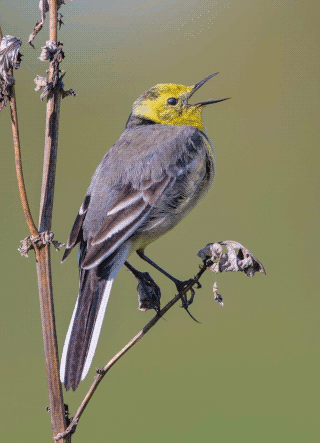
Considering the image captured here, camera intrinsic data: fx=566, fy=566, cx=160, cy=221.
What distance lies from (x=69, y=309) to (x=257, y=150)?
3030 millimetres

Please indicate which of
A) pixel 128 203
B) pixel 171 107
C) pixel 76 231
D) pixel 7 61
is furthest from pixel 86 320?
pixel 171 107

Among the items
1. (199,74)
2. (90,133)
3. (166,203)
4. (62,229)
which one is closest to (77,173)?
(90,133)

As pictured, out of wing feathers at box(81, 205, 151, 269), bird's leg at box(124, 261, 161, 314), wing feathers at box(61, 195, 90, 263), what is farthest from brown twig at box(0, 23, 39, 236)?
bird's leg at box(124, 261, 161, 314)

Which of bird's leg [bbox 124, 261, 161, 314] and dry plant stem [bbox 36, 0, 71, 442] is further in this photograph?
bird's leg [bbox 124, 261, 161, 314]

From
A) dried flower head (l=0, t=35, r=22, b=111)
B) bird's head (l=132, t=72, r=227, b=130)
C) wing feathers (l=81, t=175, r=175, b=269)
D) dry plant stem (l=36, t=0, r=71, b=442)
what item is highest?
bird's head (l=132, t=72, r=227, b=130)

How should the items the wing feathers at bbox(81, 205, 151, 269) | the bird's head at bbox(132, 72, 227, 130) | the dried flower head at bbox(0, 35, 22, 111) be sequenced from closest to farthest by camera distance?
the dried flower head at bbox(0, 35, 22, 111)
the wing feathers at bbox(81, 205, 151, 269)
the bird's head at bbox(132, 72, 227, 130)

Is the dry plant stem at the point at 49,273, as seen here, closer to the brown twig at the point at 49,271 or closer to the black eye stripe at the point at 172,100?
the brown twig at the point at 49,271

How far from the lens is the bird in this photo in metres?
2.56

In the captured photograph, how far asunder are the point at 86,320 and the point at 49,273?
0.67 m

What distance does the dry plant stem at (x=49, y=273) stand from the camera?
1793mm

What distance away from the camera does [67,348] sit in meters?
2.35

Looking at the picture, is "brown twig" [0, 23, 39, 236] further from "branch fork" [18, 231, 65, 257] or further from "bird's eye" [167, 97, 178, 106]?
"bird's eye" [167, 97, 178, 106]

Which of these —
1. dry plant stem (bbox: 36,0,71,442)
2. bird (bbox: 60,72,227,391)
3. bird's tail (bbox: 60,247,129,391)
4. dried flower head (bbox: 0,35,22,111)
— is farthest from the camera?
bird (bbox: 60,72,227,391)

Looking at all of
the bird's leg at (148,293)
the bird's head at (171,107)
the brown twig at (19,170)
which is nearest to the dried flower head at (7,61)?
the brown twig at (19,170)
